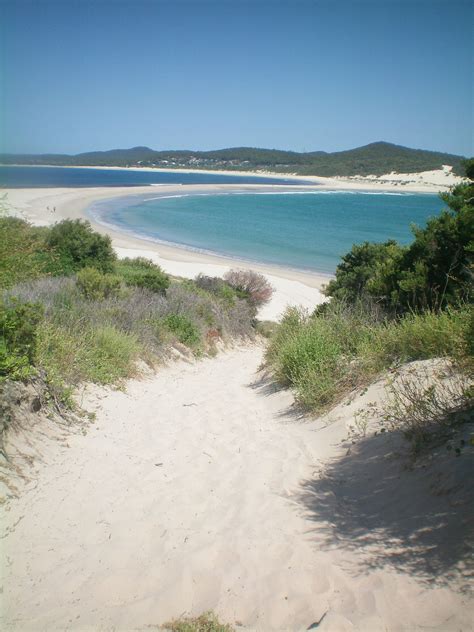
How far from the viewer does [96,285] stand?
11828 millimetres

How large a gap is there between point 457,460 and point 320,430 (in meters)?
2.17

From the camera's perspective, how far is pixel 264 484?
4461mm

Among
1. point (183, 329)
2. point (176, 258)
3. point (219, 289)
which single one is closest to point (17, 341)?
point (183, 329)

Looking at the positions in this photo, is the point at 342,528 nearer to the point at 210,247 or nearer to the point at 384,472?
the point at 384,472

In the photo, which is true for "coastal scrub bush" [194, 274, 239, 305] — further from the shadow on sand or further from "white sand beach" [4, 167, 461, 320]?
the shadow on sand

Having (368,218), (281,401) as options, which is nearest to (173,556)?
(281,401)

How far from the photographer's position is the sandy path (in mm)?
2734

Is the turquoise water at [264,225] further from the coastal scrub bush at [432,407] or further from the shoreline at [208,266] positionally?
the coastal scrub bush at [432,407]

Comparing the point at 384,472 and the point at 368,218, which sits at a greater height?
the point at 368,218

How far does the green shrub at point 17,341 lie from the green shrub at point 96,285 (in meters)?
5.76

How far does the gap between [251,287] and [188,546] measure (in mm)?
18512

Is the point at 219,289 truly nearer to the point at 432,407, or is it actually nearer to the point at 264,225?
the point at 432,407

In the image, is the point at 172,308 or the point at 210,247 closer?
the point at 172,308

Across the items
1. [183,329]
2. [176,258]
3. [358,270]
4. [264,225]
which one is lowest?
[183,329]
